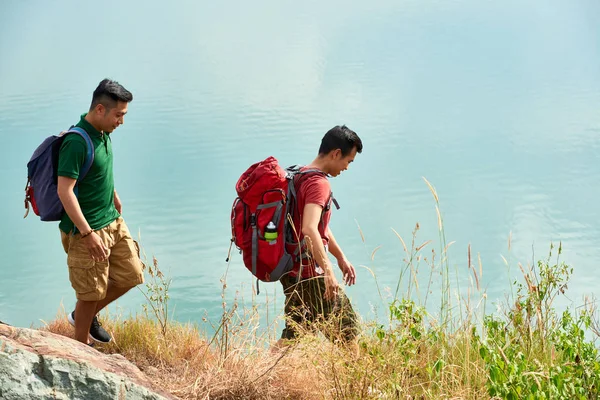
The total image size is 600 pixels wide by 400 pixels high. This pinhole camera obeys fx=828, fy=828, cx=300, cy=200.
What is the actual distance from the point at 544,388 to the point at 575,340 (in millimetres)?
621

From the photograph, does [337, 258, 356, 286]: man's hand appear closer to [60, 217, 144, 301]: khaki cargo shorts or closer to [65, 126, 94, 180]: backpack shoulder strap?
[60, 217, 144, 301]: khaki cargo shorts

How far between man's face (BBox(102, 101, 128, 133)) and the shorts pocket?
0.68 metres

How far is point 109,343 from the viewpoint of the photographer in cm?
470

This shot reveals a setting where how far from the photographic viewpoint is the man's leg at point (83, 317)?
436 centimetres

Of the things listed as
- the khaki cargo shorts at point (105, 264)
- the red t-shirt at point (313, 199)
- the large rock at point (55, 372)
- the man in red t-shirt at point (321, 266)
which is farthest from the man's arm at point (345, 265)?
the large rock at point (55, 372)

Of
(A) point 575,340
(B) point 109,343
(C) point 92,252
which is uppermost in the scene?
(C) point 92,252

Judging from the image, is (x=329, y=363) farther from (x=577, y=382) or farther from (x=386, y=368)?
(x=577, y=382)

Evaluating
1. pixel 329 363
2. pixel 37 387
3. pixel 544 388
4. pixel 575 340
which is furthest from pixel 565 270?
pixel 37 387

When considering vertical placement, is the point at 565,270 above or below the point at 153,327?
above

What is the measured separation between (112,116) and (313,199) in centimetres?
110

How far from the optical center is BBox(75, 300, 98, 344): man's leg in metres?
4.36

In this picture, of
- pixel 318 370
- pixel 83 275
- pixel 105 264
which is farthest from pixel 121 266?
pixel 318 370

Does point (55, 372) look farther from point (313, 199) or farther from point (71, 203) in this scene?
point (313, 199)

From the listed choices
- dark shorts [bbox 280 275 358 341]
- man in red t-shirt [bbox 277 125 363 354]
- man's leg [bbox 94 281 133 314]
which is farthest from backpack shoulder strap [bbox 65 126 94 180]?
dark shorts [bbox 280 275 358 341]
